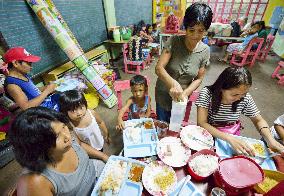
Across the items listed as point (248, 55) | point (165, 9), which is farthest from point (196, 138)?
point (165, 9)

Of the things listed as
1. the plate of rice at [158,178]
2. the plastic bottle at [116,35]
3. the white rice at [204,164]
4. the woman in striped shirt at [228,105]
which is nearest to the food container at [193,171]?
the white rice at [204,164]

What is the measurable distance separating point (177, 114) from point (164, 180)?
0.50m

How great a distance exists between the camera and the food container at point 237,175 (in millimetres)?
1012

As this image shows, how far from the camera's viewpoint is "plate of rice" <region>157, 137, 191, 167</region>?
128 cm

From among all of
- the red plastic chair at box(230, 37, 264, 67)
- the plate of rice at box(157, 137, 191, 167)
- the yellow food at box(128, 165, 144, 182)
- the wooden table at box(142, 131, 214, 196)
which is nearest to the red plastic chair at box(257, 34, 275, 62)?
the red plastic chair at box(230, 37, 264, 67)

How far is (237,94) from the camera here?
59.1 inches

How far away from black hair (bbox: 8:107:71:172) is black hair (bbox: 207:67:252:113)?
4.76 ft

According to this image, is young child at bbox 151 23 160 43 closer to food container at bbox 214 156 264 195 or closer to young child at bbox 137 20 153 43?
young child at bbox 137 20 153 43

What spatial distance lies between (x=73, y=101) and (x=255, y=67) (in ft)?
21.1

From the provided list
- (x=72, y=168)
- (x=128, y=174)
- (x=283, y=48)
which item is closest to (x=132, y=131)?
(x=128, y=174)

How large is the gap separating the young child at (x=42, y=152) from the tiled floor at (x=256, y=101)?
1608 millimetres

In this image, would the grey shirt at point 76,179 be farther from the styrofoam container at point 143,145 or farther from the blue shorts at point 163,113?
the blue shorts at point 163,113

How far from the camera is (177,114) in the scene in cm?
134

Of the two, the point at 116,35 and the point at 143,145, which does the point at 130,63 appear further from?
the point at 143,145
